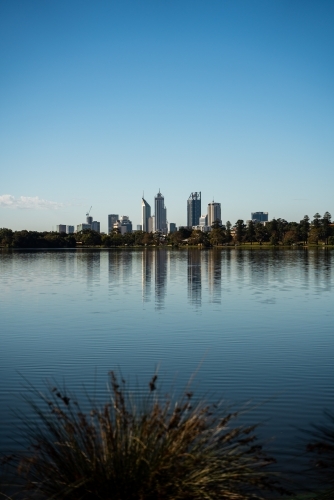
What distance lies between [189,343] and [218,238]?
400 feet

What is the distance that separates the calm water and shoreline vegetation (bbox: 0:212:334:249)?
92.6 metres

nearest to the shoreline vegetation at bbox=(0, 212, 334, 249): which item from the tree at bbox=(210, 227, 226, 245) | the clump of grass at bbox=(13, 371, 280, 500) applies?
the tree at bbox=(210, 227, 226, 245)

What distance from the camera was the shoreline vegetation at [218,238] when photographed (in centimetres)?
11700

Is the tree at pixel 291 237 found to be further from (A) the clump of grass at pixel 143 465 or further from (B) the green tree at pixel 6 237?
(A) the clump of grass at pixel 143 465

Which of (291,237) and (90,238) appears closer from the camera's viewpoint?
(291,237)

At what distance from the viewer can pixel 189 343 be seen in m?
13.1

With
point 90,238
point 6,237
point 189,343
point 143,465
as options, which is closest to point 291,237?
point 90,238

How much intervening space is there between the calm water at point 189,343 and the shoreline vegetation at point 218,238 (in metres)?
92.6

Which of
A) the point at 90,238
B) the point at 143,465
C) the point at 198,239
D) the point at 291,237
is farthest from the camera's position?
the point at 90,238

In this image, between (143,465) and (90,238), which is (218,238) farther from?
(143,465)

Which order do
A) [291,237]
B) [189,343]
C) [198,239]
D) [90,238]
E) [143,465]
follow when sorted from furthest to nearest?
1. [90,238]
2. [198,239]
3. [291,237]
4. [189,343]
5. [143,465]

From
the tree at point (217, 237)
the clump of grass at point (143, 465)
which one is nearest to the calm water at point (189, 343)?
the clump of grass at point (143, 465)

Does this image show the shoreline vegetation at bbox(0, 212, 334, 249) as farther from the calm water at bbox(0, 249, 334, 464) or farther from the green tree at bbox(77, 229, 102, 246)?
the calm water at bbox(0, 249, 334, 464)

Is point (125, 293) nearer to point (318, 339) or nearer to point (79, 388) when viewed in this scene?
point (318, 339)
